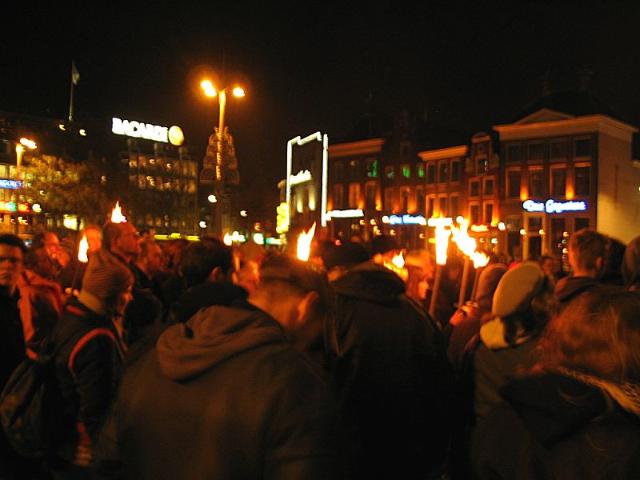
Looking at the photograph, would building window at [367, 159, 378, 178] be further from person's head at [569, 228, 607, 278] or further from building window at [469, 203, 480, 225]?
person's head at [569, 228, 607, 278]

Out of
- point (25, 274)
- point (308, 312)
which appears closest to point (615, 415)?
point (308, 312)

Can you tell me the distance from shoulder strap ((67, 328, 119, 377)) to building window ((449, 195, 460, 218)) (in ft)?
170

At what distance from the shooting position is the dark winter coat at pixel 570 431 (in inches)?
67.7

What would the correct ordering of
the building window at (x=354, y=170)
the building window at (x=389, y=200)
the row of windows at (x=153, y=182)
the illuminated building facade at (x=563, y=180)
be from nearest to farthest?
the illuminated building facade at (x=563, y=180) < the building window at (x=389, y=200) < the building window at (x=354, y=170) < the row of windows at (x=153, y=182)

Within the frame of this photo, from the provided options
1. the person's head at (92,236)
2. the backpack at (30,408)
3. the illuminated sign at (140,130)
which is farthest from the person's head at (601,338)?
the illuminated sign at (140,130)

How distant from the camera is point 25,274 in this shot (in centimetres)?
579

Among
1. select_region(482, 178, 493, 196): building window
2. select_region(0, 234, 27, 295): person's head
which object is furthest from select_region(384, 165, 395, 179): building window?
select_region(0, 234, 27, 295): person's head

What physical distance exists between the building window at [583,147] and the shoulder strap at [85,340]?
4823cm

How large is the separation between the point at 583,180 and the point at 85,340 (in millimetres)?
48567

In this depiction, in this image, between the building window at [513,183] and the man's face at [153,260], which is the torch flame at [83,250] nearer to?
the man's face at [153,260]

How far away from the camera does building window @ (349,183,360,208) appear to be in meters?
63.0

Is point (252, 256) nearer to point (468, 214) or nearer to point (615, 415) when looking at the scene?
point (615, 415)

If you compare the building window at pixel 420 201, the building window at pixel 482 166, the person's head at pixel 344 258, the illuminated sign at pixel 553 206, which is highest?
the building window at pixel 482 166

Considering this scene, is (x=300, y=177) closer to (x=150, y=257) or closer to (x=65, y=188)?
(x=65, y=188)
